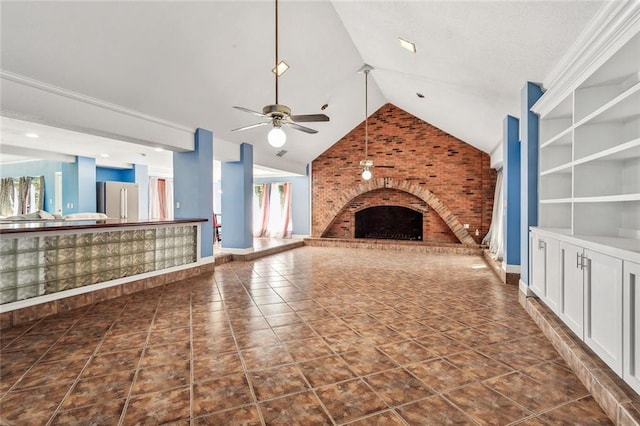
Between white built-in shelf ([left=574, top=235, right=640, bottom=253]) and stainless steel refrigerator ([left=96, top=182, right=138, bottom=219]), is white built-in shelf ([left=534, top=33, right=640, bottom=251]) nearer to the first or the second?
white built-in shelf ([left=574, top=235, right=640, bottom=253])

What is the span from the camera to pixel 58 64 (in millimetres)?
3271

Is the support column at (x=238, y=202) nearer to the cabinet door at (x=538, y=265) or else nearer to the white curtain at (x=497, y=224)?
the white curtain at (x=497, y=224)

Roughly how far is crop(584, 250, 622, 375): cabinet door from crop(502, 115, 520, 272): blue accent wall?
2.93 m

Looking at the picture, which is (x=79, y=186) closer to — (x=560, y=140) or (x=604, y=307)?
(x=560, y=140)

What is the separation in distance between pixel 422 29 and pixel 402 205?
5.87m

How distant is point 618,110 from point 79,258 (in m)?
5.09

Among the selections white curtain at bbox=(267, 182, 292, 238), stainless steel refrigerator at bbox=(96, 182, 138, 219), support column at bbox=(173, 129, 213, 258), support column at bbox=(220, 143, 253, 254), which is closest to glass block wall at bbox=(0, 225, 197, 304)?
support column at bbox=(173, 129, 213, 258)

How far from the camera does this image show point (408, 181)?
8.70 metres

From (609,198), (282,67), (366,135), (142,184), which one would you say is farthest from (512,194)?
(142,184)

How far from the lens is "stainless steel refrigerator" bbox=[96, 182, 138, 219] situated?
8.59m

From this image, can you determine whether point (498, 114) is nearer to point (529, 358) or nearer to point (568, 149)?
Result: point (568, 149)

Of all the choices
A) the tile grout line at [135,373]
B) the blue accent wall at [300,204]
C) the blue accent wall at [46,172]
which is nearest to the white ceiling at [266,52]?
the blue accent wall at [46,172]

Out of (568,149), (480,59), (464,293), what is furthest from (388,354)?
(480,59)

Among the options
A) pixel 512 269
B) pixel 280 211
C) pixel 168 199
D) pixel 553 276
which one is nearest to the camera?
pixel 553 276
